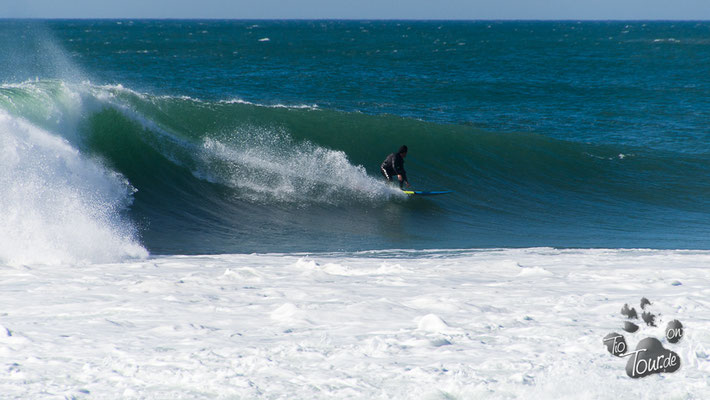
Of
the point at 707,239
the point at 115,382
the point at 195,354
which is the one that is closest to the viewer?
the point at 115,382

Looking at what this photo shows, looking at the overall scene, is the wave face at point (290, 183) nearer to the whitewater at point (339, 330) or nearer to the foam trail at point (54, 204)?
the foam trail at point (54, 204)

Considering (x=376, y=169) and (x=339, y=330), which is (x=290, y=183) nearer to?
(x=376, y=169)

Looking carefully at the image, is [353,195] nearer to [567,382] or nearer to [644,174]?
[644,174]

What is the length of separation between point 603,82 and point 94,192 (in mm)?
32419

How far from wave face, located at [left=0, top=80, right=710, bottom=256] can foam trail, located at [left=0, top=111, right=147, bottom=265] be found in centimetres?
3

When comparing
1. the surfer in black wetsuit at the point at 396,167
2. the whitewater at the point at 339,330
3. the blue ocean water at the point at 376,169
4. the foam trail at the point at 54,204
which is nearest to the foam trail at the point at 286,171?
the blue ocean water at the point at 376,169

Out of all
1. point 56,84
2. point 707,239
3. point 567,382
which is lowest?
point 707,239

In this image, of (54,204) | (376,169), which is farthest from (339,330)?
(376,169)

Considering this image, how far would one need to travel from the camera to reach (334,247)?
10148 millimetres

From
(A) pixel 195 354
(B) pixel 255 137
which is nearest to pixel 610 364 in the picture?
(A) pixel 195 354

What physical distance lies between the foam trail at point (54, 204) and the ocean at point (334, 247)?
41mm

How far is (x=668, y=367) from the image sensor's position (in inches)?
156

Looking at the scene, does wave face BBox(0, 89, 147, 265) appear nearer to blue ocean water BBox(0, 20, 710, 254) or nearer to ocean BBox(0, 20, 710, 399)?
ocean BBox(0, 20, 710, 399)

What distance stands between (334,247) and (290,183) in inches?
155
